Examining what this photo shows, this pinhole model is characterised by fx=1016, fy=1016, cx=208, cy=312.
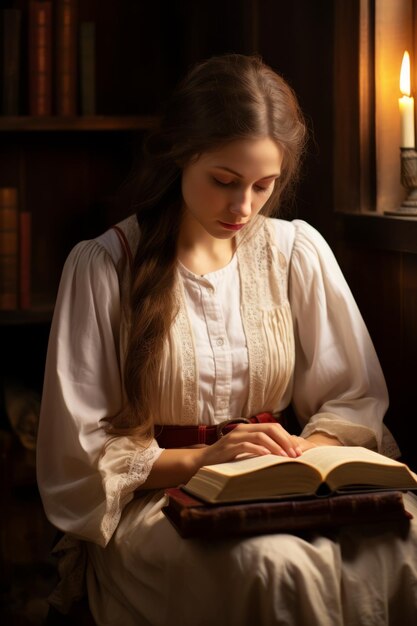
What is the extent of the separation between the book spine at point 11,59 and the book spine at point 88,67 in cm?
19

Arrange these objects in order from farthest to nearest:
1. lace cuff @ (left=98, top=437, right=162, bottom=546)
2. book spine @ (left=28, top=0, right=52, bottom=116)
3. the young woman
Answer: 1. book spine @ (left=28, top=0, right=52, bottom=116)
2. lace cuff @ (left=98, top=437, right=162, bottom=546)
3. the young woman

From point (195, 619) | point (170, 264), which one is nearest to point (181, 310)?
point (170, 264)

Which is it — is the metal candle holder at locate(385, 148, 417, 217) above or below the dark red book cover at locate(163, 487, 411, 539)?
above

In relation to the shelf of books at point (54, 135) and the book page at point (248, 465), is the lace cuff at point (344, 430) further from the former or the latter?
the shelf of books at point (54, 135)

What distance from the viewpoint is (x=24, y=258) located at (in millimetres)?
3076

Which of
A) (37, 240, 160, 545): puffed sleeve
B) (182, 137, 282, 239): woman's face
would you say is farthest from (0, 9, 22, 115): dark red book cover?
(182, 137, 282, 239): woman's face

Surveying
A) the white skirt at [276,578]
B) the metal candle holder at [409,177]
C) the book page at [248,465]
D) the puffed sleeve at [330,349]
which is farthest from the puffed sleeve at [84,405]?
the metal candle holder at [409,177]

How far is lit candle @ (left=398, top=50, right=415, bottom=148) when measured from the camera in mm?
2137

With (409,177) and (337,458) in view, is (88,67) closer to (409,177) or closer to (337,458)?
(409,177)

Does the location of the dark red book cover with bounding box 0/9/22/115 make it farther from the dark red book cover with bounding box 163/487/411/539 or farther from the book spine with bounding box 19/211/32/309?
the dark red book cover with bounding box 163/487/411/539

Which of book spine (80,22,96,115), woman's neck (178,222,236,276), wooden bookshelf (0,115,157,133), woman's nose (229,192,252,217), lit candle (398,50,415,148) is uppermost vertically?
book spine (80,22,96,115)

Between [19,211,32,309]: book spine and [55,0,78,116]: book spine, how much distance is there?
1.11 feet

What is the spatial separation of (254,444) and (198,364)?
0.85 ft

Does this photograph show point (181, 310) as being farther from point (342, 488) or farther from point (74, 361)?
point (342, 488)
